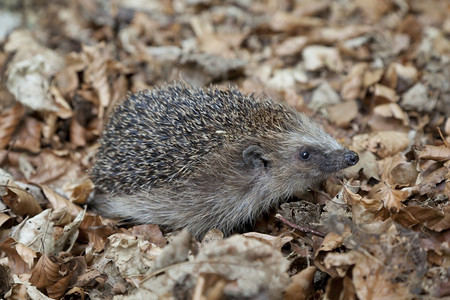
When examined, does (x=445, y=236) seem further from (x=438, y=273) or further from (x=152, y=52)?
(x=152, y=52)

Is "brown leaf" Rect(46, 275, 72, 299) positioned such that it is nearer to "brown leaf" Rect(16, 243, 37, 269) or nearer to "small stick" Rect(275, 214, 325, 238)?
"brown leaf" Rect(16, 243, 37, 269)

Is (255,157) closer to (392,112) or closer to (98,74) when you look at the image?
(392,112)

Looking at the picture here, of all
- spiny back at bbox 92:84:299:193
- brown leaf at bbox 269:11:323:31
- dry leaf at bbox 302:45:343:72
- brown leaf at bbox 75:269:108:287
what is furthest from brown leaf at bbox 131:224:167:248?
brown leaf at bbox 269:11:323:31

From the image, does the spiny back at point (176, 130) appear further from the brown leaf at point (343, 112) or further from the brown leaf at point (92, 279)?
the brown leaf at point (343, 112)

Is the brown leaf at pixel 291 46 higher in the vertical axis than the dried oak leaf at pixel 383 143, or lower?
higher

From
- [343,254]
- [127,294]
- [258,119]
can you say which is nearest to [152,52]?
[258,119]

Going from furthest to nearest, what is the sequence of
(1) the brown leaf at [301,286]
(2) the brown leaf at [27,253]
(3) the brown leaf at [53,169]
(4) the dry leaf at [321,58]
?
(4) the dry leaf at [321,58], (3) the brown leaf at [53,169], (2) the brown leaf at [27,253], (1) the brown leaf at [301,286]

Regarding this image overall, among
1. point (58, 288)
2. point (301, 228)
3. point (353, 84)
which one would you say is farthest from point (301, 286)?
point (353, 84)

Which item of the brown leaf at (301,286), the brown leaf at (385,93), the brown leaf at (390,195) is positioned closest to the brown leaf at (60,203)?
the brown leaf at (301,286)
